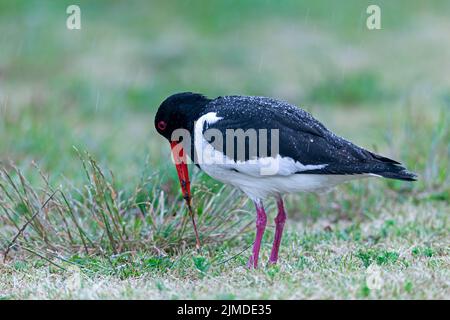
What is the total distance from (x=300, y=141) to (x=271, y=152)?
0.64 feet

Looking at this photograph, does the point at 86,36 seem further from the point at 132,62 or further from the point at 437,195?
the point at 437,195

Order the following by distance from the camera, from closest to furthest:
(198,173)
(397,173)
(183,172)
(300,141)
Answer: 1. (397,173)
2. (300,141)
3. (183,172)
4. (198,173)

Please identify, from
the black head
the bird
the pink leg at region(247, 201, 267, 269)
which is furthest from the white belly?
the black head

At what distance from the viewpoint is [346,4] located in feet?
49.3

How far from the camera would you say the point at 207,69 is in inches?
490

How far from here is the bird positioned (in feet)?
16.7

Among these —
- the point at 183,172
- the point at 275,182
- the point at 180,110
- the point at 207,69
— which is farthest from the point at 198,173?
the point at 207,69

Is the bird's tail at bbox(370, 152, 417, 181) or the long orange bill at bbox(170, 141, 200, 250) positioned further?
the long orange bill at bbox(170, 141, 200, 250)

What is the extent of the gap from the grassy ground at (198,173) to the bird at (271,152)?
45cm

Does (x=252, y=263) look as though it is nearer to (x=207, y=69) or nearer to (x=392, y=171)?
(x=392, y=171)

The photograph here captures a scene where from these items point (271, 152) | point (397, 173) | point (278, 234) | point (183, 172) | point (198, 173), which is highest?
point (271, 152)

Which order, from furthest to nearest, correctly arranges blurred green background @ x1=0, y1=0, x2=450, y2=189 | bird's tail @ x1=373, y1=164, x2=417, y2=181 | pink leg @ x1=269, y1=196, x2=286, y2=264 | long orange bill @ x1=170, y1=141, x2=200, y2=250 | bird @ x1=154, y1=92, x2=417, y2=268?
blurred green background @ x1=0, y1=0, x2=450, y2=189 < long orange bill @ x1=170, y1=141, x2=200, y2=250 < pink leg @ x1=269, y1=196, x2=286, y2=264 < bird @ x1=154, y1=92, x2=417, y2=268 < bird's tail @ x1=373, y1=164, x2=417, y2=181

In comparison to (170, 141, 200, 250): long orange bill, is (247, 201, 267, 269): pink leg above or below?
below

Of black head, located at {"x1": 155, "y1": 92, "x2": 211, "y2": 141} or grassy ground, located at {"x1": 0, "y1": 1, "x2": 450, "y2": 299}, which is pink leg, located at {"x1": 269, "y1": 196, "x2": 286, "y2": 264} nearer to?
grassy ground, located at {"x1": 0, "y1": 1, "x2": 450, "y2": 299}
